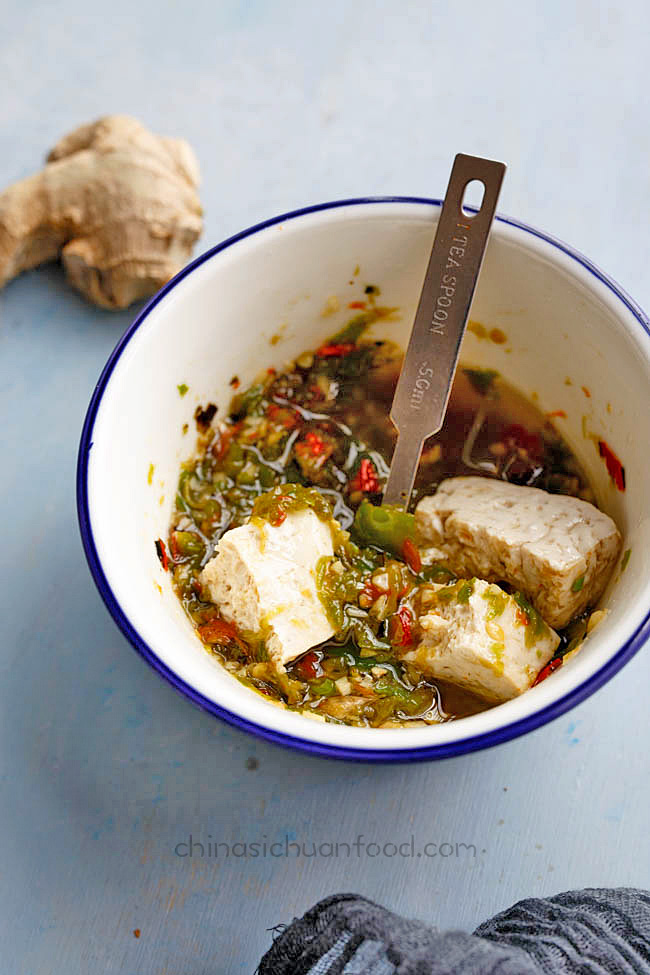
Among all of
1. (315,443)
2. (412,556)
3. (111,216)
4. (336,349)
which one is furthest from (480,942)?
(111,216)

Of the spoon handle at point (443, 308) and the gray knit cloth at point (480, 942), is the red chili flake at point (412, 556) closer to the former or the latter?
the spoon handle at point (443, 308)

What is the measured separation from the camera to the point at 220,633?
1833 millimetres

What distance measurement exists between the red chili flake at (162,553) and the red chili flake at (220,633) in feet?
0.43

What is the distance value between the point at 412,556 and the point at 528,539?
0.22 meters

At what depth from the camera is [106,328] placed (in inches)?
89.7

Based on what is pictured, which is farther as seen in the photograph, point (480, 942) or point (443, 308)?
point (443, 308)

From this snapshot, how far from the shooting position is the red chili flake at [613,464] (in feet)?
6.05

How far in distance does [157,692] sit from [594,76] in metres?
1.76

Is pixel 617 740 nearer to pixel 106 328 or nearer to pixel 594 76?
pixel 106 328

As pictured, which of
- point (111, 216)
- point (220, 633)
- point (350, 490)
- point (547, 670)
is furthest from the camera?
point (111, 216)

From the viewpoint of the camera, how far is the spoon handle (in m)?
1.67

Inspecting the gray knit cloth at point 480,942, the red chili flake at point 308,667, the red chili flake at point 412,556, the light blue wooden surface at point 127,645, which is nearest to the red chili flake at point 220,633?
the red chili flake at point 308,667

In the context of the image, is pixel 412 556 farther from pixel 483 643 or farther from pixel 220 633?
pixel 220 633

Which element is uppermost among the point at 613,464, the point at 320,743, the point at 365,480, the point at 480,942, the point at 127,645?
the point at 613,464
